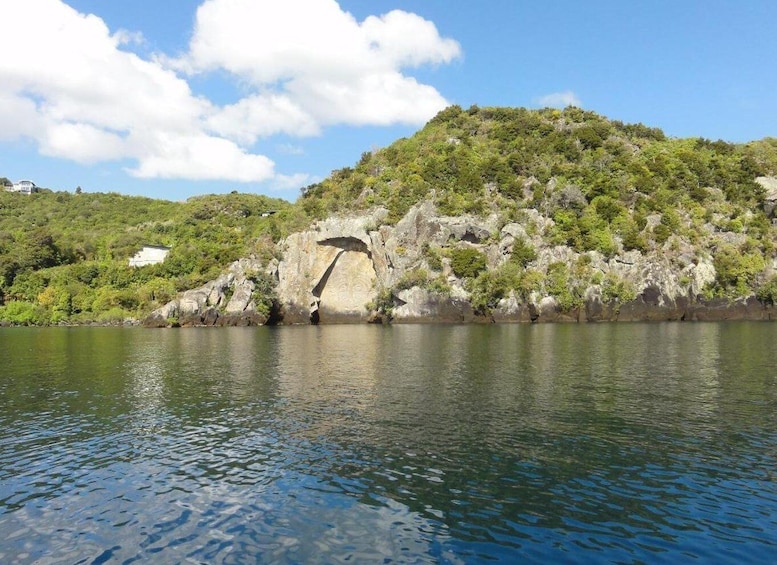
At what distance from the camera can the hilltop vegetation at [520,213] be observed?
4026 inches

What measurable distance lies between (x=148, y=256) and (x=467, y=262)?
101 meters

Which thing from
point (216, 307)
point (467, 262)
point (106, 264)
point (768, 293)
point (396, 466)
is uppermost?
point (106, 264)

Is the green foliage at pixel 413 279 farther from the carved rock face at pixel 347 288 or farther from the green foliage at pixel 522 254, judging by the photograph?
the green foliage at pixel 522 254

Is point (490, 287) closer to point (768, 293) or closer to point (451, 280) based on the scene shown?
point (451, 280)

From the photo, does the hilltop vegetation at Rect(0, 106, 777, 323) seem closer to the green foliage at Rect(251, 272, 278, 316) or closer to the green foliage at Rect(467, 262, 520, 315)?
the green foliage at Rect(467, 262, 520, 315)

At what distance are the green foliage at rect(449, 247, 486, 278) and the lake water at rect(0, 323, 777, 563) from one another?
64626 mm

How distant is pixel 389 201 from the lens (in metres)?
118

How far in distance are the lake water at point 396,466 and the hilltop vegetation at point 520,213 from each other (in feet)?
219

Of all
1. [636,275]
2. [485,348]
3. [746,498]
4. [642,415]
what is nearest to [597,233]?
[636,275]

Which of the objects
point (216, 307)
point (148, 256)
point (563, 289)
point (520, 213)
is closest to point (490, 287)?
point (563, 289)

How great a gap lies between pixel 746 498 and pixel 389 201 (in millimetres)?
106586

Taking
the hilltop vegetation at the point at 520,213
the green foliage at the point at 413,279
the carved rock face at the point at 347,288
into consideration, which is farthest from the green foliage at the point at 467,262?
the carved rock face at the point at 347,288

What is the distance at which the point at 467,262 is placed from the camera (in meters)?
104

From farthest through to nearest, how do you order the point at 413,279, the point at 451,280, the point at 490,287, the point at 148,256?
the point at 148,256 < the point at 413,279 < the point at 451,280 < the point at 490,287
